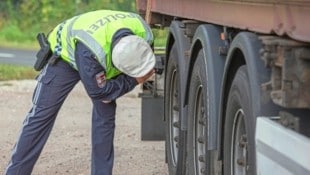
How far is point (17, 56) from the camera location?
76.0ft

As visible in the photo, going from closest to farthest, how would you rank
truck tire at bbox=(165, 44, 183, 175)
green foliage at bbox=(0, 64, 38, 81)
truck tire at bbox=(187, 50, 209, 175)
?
truck tire at bbox=(187, 50, 209, 175), truck tire at bbox=(165, 44, 183, 175), green foliage at bbox=(0, 64, 38, 81)

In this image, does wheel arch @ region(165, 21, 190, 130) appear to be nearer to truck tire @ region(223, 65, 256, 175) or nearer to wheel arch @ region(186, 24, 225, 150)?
wheel arch @ region(186, 24, 225, 150)

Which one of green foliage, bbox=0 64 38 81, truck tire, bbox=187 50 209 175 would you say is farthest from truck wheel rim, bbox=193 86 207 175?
green foliage, bbox=0 64 38 81

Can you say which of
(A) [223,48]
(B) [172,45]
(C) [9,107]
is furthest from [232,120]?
(C) [9,107]

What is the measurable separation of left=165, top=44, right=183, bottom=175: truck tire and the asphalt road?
1270 centimetres

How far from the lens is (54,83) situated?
275 inches

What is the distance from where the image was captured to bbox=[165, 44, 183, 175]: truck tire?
783cm

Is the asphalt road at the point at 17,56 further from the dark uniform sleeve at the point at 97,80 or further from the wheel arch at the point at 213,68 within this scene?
the wheel arch at the point at 213,68

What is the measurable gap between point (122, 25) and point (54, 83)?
75 centimetres

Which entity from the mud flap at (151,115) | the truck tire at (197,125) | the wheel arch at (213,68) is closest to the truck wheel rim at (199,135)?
the truck tire at (197,125)

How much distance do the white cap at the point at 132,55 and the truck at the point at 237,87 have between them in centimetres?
35

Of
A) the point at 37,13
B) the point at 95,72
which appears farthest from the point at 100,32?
the point at 37,13

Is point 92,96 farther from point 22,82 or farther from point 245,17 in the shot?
point 22,82

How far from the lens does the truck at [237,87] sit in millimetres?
4254
